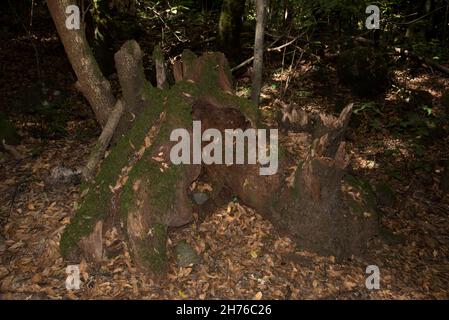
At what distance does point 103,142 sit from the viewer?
620 cm

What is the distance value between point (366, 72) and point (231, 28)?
4.02 m

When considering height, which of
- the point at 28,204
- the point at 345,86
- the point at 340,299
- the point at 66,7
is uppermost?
the point at 66,7

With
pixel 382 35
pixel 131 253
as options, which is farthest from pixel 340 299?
pixel 382 35

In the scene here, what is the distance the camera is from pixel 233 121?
18.9 feet

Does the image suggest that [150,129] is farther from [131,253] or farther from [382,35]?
[382,35]

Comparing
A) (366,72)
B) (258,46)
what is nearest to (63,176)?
(258,46)

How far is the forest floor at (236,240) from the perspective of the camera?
5004 millimetres

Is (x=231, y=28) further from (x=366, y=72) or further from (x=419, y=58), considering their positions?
(x=419, y=58)

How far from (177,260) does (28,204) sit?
2805mm

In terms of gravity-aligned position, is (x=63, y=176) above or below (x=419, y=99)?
below

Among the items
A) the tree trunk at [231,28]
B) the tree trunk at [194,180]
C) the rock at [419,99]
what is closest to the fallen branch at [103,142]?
the tree trunk at [194,180]

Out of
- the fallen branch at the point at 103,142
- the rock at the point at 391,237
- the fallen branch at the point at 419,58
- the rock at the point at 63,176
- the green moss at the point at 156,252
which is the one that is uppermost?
the fallen branch at the point at 419,58

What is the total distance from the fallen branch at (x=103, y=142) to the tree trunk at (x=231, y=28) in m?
5.84

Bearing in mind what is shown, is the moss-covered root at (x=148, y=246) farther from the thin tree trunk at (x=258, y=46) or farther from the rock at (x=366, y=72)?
the rock at (x=366, y=72)
